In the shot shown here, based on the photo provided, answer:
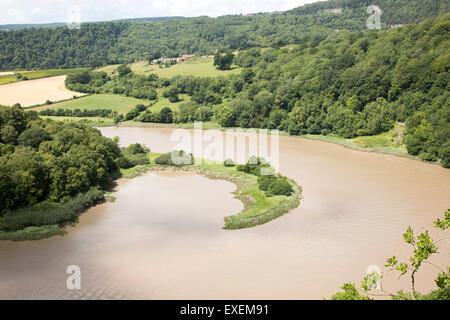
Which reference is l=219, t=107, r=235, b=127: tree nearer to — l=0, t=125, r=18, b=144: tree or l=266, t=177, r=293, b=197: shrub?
l=266, t=177, r=293, b=197: shrub

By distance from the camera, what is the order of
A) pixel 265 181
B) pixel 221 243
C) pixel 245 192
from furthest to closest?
pixel 265 181 < pixel 245 192 < pixel 221 243

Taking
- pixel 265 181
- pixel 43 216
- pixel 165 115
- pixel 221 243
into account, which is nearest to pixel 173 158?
pixel 265 181

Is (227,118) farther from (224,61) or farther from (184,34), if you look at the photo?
(184,34)

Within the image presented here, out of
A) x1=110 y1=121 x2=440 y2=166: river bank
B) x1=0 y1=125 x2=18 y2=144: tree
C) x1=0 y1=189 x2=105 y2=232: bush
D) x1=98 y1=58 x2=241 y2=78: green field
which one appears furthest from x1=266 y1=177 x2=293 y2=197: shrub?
x1=98 y1=58 x2=241 y2=78: green field

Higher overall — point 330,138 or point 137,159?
point 330,138

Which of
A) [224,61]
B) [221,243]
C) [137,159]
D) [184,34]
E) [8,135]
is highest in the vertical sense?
[184,34]
